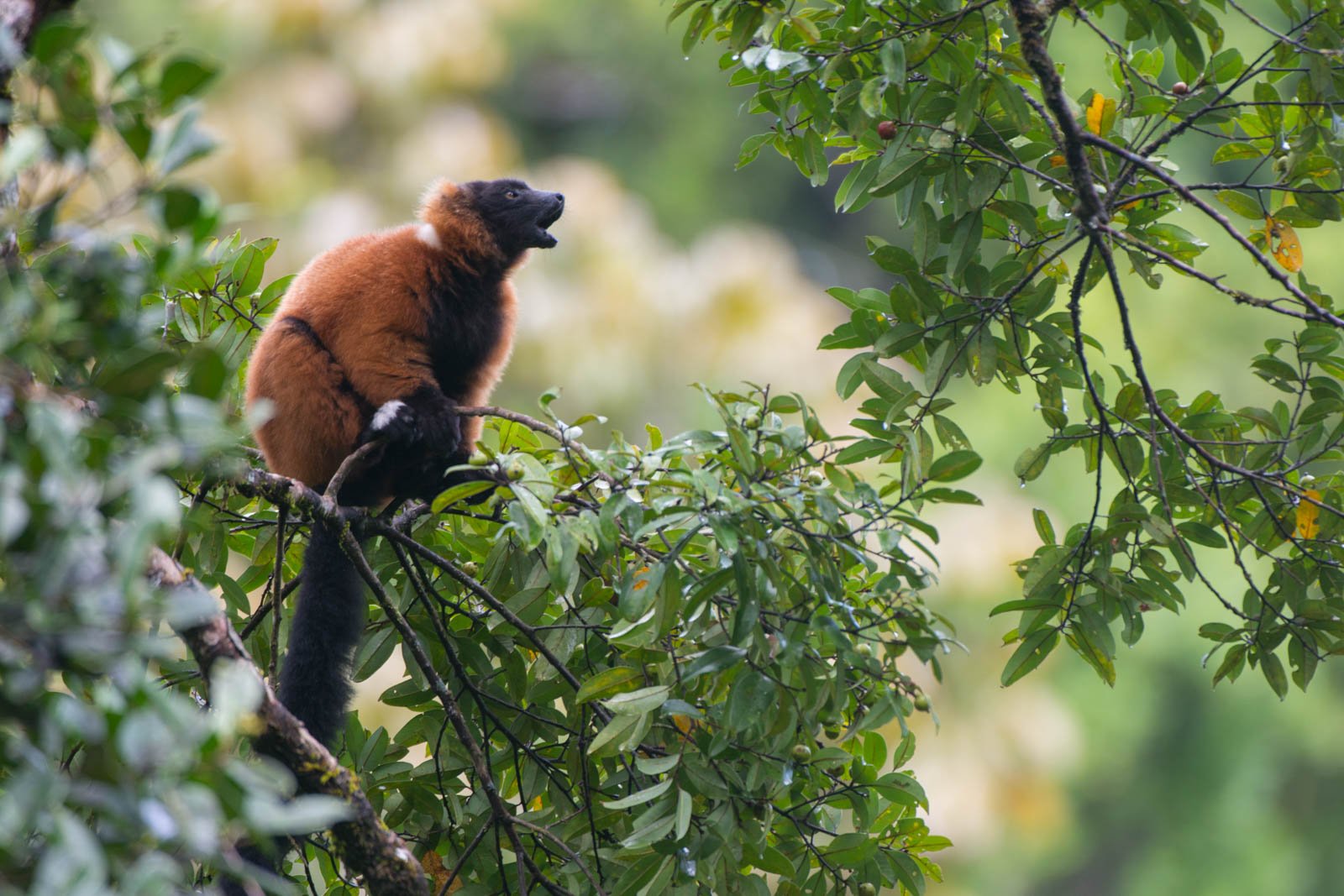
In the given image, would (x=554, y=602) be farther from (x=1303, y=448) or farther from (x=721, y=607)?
(x=1303, y=448)

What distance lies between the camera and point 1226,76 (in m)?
2.08

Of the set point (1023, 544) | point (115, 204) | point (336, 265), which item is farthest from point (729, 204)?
point (115, 204)

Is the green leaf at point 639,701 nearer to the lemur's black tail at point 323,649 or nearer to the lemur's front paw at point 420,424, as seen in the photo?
the lemur's black tail at point 323,649

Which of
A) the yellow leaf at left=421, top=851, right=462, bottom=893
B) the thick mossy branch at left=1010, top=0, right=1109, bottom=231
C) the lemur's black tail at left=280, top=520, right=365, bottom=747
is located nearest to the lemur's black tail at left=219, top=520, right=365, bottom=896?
the lemur's black tail at left=280, top=520, right=365, bottom=747

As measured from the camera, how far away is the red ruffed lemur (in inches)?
89.9

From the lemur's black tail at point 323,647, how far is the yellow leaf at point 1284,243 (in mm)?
1787

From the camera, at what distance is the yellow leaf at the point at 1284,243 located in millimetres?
2199

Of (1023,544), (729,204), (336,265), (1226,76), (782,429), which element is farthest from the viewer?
(729,204)

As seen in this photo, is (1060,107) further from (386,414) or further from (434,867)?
(434,867)

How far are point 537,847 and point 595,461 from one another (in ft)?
2.43

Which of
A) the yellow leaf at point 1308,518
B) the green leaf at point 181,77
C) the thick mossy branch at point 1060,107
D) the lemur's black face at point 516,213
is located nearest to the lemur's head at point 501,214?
the lemur's black face at point 516,213

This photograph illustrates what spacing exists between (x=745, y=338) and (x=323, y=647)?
6161 millimetres

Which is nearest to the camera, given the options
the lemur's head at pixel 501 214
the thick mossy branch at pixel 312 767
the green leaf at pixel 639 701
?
the thick mossy branch at pixel 312 767

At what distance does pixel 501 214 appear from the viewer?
10.5 ft
